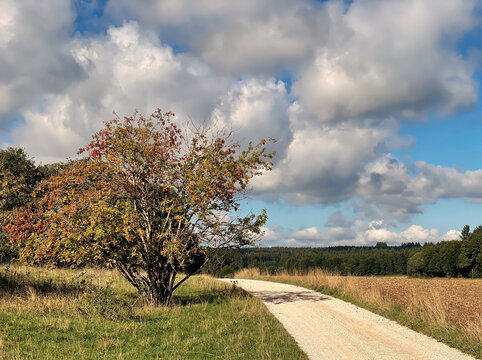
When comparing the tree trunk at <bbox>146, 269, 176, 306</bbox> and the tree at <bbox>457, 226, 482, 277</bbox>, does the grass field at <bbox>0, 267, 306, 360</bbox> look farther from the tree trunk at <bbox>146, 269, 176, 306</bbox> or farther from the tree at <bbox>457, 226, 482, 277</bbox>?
the tree at <bbox>457, 226, 482, 277</bbox>

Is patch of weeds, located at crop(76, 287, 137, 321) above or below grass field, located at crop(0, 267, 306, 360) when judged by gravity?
above

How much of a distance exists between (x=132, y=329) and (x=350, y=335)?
696 cm

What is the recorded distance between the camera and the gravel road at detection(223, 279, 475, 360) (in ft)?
35.1

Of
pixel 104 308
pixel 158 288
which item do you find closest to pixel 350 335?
pixel 104 308

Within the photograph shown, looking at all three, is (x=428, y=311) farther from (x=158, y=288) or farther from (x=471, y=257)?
(x=471, y=257)

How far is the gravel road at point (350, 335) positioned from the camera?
10688mm

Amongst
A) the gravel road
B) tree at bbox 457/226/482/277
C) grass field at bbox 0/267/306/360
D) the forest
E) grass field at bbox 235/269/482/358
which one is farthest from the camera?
tree at bbox 457/226/482/277

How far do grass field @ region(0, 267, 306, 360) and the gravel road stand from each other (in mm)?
721

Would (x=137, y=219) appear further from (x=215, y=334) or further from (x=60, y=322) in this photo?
(x=215, y=334)

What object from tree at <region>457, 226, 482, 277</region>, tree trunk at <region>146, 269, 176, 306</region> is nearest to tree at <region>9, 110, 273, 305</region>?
tree trunk at <region>146, 269, 176, 306</region>

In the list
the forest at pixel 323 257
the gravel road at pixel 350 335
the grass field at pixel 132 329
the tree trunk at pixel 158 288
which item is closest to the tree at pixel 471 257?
the forest at pixel 323 257

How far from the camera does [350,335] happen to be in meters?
12.9

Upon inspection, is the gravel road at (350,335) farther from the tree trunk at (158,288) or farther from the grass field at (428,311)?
the tree trunk at (158,288)

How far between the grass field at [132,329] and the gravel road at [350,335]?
0.72 metres
